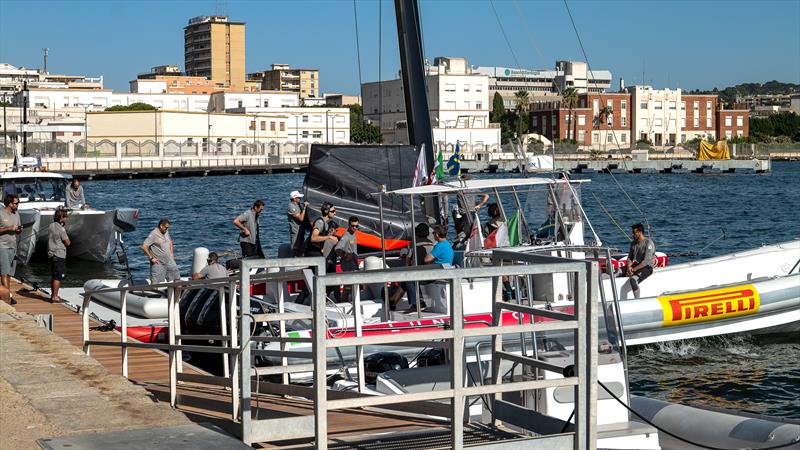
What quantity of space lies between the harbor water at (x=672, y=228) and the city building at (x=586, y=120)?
148ft

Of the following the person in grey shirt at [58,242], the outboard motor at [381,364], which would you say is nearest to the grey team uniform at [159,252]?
the person in grey shirt at [58,242]

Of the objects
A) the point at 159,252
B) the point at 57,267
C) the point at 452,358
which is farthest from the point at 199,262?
the point at 452,358

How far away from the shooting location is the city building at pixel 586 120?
581 feet

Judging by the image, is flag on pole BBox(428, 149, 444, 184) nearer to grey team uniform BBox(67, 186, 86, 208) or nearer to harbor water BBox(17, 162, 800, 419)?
harbor water BBox(17, 162, 800, 419)

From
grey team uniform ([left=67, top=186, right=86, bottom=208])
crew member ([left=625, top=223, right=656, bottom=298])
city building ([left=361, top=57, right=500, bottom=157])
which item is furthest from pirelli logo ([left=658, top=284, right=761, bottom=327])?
city building ([left=361, top=57, right=500, bottom=157])

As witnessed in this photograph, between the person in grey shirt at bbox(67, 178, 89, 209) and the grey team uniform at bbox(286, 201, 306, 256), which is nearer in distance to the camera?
the grey team uniform at bbox(286, 201, 306, 256)

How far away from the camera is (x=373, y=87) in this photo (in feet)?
632

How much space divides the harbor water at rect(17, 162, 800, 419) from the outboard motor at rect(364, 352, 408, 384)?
4.62m

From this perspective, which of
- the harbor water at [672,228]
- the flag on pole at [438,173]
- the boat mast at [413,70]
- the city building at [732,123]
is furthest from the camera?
the city building at [732,123]

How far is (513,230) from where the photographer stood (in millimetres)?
17719

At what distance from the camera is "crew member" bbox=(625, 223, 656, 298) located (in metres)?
17.9

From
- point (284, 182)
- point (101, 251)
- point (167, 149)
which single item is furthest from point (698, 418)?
point (167, 149)

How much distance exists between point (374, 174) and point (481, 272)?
11983mm

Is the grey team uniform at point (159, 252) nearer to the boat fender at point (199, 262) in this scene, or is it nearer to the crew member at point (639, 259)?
the boat fender at point (199, 262)
